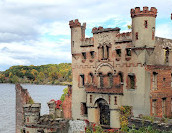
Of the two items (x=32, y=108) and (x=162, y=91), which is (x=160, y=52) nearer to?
(x=162, y=91)

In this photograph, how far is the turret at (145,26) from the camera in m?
26.9

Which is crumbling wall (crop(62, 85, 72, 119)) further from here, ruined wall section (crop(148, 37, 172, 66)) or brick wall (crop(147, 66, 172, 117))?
ruined wall section (crop(148, 37, 172, 66))

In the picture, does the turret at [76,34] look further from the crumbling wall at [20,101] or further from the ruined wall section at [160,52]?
the ruined wall section at [160,52]

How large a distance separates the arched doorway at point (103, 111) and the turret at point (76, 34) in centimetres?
668

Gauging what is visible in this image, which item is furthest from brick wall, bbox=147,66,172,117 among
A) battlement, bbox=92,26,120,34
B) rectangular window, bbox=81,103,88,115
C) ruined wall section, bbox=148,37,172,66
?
rectangular window, bbox=81,103,88,115

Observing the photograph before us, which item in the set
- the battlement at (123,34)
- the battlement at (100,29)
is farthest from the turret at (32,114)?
the battlement at (123,34)

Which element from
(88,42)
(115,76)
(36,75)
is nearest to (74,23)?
(88,42)

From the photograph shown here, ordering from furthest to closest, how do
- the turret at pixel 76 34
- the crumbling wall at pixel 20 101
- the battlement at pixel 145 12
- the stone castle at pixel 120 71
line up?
the crumbling wall at pixel 20 101
the turret at pixel 76 34
the stone castle at pixel 120 71
the battlement at pixel 145 12

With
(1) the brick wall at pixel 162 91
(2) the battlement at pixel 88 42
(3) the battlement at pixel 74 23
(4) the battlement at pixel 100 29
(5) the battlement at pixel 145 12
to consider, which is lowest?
(1) the brick wall at pixel 162 91

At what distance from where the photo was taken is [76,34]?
33.3 m

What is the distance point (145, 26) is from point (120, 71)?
5.22 metres

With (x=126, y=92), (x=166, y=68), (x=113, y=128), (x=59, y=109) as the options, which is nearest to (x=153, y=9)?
(x=166, y=68)

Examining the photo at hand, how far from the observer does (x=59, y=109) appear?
116 ft

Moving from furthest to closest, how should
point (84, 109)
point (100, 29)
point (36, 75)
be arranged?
1. point (36, 75)
2. point (84, 109)
3. point (100, 29)
